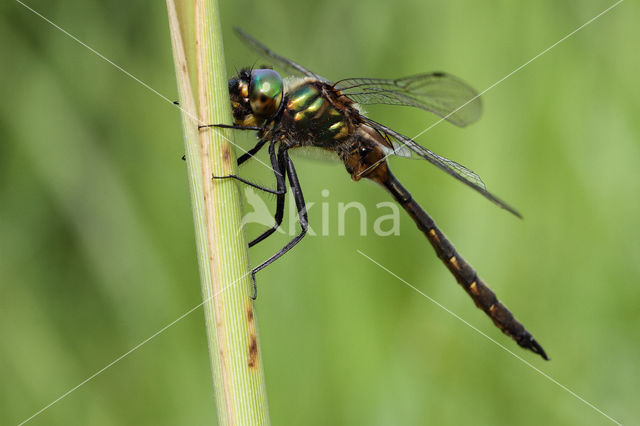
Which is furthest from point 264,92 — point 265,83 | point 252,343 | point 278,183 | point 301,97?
point 252,343

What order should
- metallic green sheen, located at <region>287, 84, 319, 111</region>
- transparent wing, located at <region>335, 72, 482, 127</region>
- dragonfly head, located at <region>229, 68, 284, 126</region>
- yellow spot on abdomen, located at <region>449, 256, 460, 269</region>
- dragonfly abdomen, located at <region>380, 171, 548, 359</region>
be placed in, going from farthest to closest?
1. yellow spot on abdomen, located at <region>449, 256, 460, 269</region>
2. dragonfly abdomen, located at <region>380, 171, 548, 359</region>
3. transparent wing, located at <region>335, 72, 482, 127</region>
4. metallic green sheen, located at <region>287, 84, 319, 111</region>
5. dragonfly head, located at <region>229, 68, 284, 126</region>

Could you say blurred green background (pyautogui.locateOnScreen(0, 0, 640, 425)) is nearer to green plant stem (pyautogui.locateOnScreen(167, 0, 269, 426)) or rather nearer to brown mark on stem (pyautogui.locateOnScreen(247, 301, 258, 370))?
green plant stem (pyautogui.locateOnScreen(167, 0, 269, 426))

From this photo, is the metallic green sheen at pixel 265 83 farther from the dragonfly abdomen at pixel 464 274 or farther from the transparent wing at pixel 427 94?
the dragonfly abdomen at pixel 464 274

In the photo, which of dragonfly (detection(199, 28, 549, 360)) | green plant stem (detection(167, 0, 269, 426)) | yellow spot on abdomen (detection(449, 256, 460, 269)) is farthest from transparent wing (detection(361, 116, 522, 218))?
green plant stem (detection(167, 0, 269, 426))

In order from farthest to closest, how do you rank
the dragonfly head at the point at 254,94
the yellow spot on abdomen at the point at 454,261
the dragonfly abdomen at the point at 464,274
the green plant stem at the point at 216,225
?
the yellow spot on abdomen at the point at 454,261 → the dragonfly abdomen at the point at 464,274 → the dragonfly head at the point at 254,94 → the green plant stem at the point at 216,225

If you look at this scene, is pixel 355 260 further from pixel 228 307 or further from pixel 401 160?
pixel 228 307

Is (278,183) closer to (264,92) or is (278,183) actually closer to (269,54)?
(264,92)

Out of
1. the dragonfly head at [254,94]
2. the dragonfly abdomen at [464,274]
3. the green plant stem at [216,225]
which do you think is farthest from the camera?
the dragonfly abdomen at [464,274]

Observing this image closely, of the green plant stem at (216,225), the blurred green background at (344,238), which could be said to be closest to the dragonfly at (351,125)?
the blurred green background at (344,238)
